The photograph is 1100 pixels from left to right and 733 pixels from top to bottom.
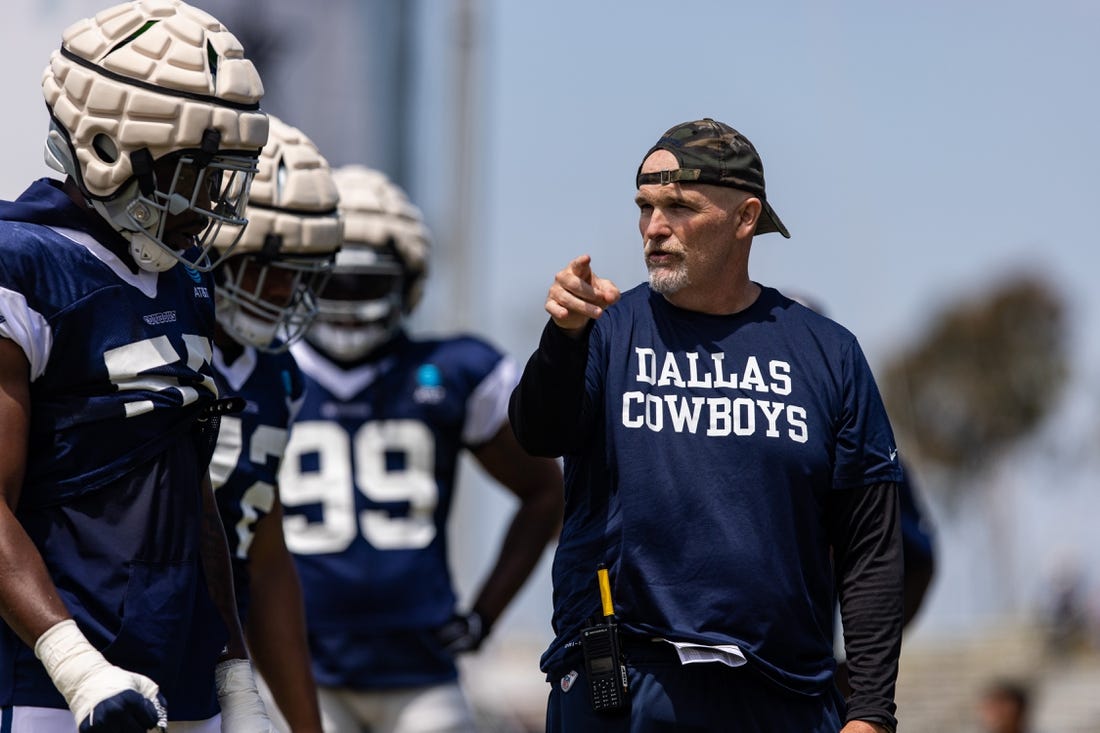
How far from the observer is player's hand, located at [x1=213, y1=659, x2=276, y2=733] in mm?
3766

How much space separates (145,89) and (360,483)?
2.53 metres

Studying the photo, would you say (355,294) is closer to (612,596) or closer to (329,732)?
(329,732)

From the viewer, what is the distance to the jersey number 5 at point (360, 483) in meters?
5.88

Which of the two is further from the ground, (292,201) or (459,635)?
(292,201)

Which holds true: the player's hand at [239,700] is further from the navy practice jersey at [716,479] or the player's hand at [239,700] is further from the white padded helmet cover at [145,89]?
the white padded helmet cover at [145,89]

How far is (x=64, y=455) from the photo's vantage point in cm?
343

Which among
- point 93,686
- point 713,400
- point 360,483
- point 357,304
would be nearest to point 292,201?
point 357,304

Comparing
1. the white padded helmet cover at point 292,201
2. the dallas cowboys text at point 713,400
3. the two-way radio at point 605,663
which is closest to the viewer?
the two-way radio at point 605,663

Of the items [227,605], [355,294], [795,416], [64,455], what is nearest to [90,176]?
[64,455]

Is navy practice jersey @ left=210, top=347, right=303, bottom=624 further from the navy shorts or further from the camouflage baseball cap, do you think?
the camouflage baseball cap

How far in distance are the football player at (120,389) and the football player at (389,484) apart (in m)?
2.01

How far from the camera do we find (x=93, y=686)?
3182 mm

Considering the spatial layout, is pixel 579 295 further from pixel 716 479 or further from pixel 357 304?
pixel 357 304

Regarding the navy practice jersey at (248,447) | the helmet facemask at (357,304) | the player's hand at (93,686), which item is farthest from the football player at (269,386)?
the player's hand at (93,686)
